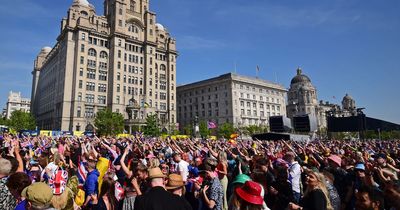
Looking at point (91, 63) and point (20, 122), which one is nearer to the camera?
point (91, 63)

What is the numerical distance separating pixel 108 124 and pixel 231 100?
45.7 m

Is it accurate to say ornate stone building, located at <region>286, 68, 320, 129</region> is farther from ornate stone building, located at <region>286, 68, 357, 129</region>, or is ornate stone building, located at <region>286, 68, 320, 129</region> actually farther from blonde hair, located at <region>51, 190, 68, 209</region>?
blonde hair, located at <region>51, 190, 68, 209</region>

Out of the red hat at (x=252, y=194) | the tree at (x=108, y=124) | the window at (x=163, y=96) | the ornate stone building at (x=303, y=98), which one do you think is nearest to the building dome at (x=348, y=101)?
the ornate stone building at (x=303, y=98)

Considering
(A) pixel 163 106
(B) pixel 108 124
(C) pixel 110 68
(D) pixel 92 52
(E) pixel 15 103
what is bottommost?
(B) pixel 108 124

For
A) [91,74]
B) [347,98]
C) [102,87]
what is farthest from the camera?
[347,98]

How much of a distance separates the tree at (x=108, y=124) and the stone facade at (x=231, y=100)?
41.4 m

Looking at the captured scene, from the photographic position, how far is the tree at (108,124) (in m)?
59.7

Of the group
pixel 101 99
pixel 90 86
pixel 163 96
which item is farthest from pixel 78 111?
pixel 163 96

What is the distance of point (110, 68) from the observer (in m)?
75.1

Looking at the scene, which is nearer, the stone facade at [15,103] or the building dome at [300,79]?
the building dome at [300,79]

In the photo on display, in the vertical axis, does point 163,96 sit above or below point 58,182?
above

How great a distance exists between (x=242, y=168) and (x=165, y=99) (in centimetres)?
7996

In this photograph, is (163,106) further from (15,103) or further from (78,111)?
(15,103)

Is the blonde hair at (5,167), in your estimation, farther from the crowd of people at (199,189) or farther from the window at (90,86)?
the window at (90,86)
